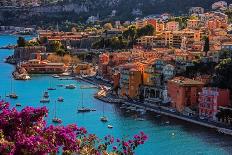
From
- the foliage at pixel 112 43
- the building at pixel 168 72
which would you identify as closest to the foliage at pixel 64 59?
the foliage at pixel 112 43

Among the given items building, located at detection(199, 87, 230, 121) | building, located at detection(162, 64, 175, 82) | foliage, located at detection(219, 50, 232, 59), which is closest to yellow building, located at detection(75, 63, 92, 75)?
building, located at detection(162, 64, 175, 82)

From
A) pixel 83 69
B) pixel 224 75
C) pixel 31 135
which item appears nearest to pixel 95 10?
pixel 83 69

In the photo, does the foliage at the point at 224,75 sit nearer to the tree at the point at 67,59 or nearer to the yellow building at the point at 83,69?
the yellow building at the point at 83,69

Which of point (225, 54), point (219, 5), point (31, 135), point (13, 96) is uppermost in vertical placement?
point (219, 5)

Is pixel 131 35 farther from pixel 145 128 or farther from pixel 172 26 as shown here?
pixel 145 128

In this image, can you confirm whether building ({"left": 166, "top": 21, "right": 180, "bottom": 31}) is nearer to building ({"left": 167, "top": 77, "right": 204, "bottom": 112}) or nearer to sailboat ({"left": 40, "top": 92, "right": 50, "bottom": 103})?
sailboat ({"left": 40, "top": 92, "right": 50, "bottom": 103})

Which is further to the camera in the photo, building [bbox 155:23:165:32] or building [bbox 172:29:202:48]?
building [bbox 155:23:165:32]
